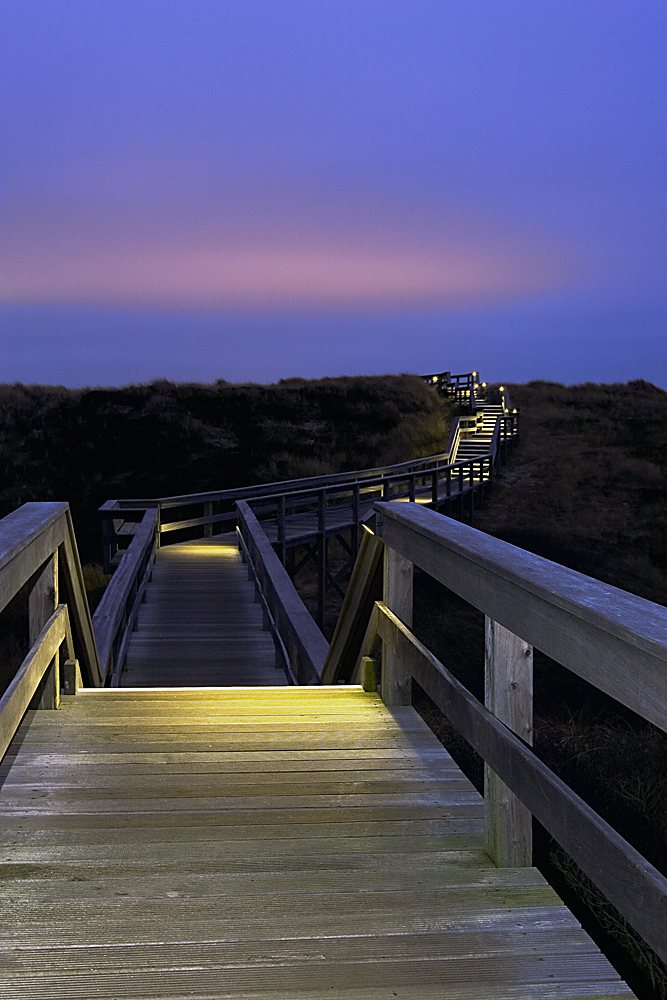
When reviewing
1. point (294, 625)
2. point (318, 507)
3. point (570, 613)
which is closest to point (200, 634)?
point (294, 625)

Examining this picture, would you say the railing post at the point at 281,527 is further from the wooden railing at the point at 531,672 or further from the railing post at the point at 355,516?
the wooden railing at the point at 531,672

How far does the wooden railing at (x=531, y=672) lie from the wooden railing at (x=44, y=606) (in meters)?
1.30

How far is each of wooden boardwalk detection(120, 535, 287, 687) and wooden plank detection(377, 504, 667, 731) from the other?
14.6 feet

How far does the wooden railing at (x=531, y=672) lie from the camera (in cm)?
144

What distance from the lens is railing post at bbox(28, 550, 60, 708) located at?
3.63 meters

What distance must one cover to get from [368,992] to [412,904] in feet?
1.32

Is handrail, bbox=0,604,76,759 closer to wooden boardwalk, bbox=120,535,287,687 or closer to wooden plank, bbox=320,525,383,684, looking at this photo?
wooden plank, bbox=320,525,383,684

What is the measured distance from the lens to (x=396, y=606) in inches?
152

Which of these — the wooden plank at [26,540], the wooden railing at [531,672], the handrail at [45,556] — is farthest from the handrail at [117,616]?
the wooden railing at [531,672]

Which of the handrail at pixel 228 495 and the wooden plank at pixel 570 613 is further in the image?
the handrail at pixel 228 495

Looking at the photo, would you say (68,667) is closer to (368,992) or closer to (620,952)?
(368,992)

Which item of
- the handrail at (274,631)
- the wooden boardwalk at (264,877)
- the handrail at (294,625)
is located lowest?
the handrail at (274,631)

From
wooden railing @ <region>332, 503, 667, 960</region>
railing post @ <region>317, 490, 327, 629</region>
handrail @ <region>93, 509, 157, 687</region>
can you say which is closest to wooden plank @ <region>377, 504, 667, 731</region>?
wooden railing @ <region>332, 503, 667, 960</region>

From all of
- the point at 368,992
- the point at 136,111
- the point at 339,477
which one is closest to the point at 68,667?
the point at 368,992
